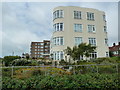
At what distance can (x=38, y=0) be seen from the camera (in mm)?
9953

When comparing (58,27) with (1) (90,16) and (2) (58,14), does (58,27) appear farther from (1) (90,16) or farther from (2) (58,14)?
(1) (90,16)

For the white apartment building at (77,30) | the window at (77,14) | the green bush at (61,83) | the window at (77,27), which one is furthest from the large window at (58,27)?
the green bush at (61,83)

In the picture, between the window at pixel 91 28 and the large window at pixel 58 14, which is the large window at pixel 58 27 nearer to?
the large window at pixel 58 14

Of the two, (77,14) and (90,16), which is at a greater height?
(77,14)

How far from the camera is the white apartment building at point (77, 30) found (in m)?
23.4

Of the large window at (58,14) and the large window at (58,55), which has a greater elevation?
the large window at (58,14)

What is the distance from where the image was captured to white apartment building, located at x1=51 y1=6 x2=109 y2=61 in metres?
23.4

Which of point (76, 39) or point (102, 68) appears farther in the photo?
point (76, 39)

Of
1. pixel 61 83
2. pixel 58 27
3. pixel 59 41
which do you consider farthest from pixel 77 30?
pixel 61 83

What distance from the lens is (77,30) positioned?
974 inches

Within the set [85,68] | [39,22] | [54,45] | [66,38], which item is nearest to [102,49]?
[66,38]

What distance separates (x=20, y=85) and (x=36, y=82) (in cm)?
82

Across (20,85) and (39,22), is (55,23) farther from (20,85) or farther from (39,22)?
(20,85)

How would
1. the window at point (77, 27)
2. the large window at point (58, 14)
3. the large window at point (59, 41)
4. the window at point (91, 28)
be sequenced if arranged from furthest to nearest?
the window at point (91, 28), the window at point (77, 27), the large window at point (58, 14), the large window at point (59, 41)
